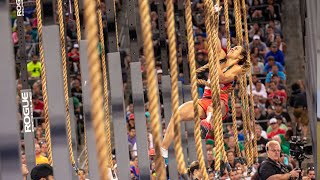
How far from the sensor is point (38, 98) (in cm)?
1564

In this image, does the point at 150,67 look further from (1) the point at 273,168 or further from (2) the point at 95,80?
(1) the point at 273,168

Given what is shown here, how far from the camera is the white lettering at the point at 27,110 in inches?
345

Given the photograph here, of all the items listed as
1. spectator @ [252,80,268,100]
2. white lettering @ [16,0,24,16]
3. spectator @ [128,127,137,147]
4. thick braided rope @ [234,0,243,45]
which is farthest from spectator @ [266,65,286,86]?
white lettering @ [16,0,24,16]

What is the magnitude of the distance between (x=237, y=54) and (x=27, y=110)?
2330 mm

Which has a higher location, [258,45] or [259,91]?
[258,45]

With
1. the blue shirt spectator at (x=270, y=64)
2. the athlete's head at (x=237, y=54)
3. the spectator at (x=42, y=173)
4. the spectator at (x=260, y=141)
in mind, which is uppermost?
the athlete's head at (x=237, y=54)

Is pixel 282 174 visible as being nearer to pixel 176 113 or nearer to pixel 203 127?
pixel 203 127

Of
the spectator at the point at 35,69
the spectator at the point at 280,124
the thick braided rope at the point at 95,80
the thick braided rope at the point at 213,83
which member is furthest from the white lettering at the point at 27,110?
the spectator at the point at 35,69

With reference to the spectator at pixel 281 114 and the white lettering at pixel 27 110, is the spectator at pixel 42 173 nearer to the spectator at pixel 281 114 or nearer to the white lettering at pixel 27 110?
the white lettering at pixel 27 110

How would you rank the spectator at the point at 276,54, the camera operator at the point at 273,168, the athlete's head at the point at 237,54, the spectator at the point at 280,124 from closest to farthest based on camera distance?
1. the camera operator at the point at 273,168
2. the athlete's head at the point at 237,54
3. the spectator at the point at 280,124
4. the spectator at the point at 276,54

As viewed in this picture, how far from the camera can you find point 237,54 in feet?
30.2

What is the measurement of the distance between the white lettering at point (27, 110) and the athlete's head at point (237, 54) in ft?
7.23

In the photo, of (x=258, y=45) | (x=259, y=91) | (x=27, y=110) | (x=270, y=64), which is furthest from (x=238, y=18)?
(x=258, y=45)

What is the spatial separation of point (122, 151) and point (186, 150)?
13.0ft
